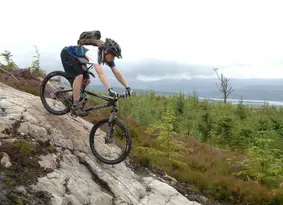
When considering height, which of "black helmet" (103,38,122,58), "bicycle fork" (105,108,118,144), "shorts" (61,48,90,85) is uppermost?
"black helmet" (103,38,122,58)

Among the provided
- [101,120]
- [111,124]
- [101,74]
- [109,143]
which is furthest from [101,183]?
[101,74]

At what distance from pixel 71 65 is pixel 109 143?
2154mm

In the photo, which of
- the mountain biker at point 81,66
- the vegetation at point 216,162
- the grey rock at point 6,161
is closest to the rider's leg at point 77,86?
the mountain biker at point 81,66

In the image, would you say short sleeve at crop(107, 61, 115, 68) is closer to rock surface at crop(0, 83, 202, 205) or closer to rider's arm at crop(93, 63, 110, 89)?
rider's arm at crop(93, 63, 110, 89)

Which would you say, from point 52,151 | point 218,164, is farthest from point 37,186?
point 218,164

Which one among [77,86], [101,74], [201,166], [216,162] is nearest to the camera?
[101,74]

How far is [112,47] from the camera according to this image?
6.76 metres

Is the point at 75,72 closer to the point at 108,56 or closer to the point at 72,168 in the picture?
the point at 108,56

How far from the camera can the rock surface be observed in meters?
5.59

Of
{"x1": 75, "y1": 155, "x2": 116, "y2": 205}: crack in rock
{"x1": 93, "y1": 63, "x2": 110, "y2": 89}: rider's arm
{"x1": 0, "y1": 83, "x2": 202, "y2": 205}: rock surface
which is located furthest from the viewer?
{"x1": 93, "y1": 63, "x2": 110, "y2": 89}: rider's arm

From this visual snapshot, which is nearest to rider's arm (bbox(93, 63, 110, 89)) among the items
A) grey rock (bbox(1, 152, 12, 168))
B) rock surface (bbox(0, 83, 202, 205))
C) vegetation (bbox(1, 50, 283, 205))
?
rock surface (bbox(0, 83, 202, 205))

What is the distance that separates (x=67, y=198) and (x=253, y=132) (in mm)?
14864

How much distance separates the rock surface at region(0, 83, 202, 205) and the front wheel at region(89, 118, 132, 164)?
0.72ft

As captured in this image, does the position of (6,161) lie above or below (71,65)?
below
